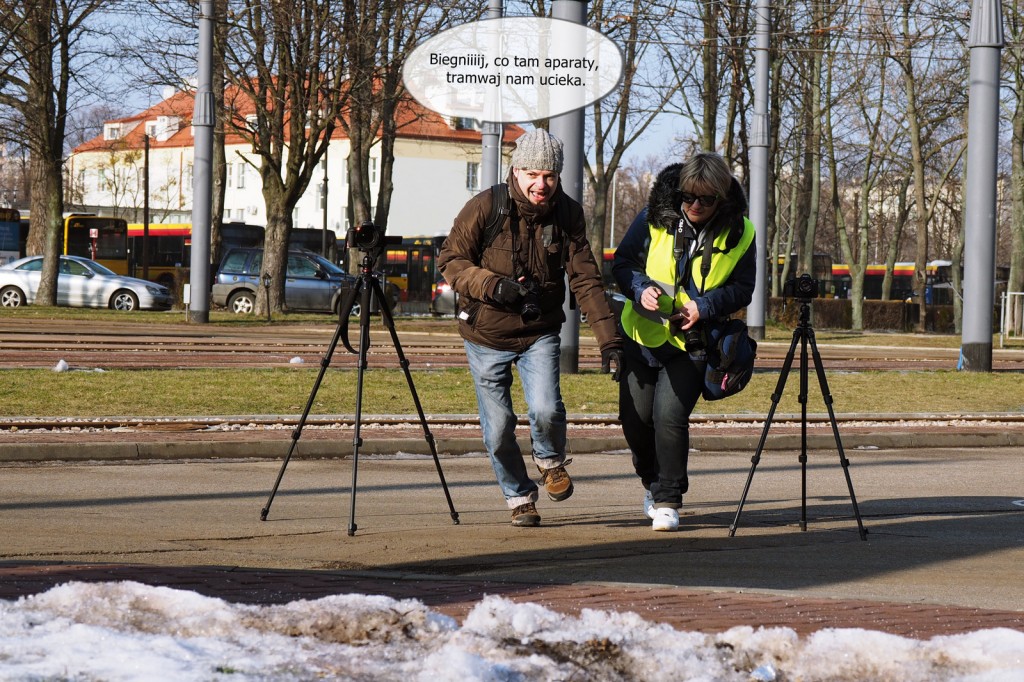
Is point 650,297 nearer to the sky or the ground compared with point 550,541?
nearer to the sky

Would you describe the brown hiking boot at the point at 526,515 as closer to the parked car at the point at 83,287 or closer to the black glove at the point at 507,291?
the black glove at the point at 507,291

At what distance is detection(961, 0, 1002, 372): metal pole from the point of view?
1934 centimetres

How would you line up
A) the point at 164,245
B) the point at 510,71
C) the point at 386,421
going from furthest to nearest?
the point at 164,245, the point at 386,421, the point at 510,71

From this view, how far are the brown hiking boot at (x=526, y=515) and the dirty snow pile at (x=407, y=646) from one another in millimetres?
2705

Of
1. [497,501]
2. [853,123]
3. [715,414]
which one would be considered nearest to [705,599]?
[497,501]

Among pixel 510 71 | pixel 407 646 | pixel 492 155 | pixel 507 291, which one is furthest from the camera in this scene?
pixel 492 155

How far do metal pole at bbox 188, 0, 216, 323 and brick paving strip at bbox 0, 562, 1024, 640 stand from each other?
22.2 metres

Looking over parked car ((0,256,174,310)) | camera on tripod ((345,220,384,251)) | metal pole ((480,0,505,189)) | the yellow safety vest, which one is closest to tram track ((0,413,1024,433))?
camera on tripod ((345,220,384,251))

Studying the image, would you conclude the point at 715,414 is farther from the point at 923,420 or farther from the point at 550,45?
the point at 550,45

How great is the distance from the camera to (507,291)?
22.6ft

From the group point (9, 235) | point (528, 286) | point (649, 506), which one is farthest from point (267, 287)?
point (9, 235)

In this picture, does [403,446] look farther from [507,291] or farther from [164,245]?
[164,245]

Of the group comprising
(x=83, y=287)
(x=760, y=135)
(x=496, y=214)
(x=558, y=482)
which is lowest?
(x=558, y=482)

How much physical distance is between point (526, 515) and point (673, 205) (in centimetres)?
171
